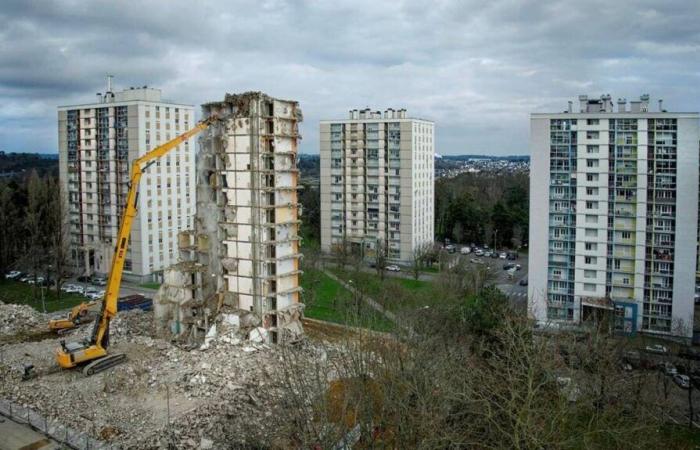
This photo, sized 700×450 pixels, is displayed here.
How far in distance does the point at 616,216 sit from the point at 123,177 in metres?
37.3

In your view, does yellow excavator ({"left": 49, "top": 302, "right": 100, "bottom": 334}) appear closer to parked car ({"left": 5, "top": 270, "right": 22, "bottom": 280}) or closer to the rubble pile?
the rubble pile

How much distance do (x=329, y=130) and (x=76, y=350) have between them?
132 feet

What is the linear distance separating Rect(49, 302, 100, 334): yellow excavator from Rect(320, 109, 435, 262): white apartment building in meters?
29.3

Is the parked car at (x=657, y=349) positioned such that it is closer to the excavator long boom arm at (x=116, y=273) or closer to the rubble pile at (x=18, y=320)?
the excavator long boom arm at (x=116, y=273)

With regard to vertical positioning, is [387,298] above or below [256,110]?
below

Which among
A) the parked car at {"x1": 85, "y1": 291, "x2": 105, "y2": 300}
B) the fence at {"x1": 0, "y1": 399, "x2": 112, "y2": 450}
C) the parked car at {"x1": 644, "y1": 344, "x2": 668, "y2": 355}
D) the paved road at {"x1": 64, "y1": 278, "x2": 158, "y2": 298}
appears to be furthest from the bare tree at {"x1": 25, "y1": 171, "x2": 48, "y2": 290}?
the parked car at {"x1": 644, "y1": 344, "x2": 668, "y2": 355}

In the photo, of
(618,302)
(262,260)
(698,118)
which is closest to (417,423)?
(262,260)

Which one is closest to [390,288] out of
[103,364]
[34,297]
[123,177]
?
[103,364]

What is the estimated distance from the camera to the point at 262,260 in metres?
25.3

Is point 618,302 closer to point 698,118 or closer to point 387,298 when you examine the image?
point 698,118

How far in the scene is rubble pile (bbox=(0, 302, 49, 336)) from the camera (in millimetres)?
28525

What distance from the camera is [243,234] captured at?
2558 centimetres

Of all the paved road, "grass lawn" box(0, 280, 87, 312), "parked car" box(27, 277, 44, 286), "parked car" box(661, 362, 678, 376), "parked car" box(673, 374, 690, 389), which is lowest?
"parked car" box(673, 374, 690, 389)

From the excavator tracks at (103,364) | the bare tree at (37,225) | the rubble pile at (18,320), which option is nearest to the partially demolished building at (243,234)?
the excavator tracks at (103,364)
